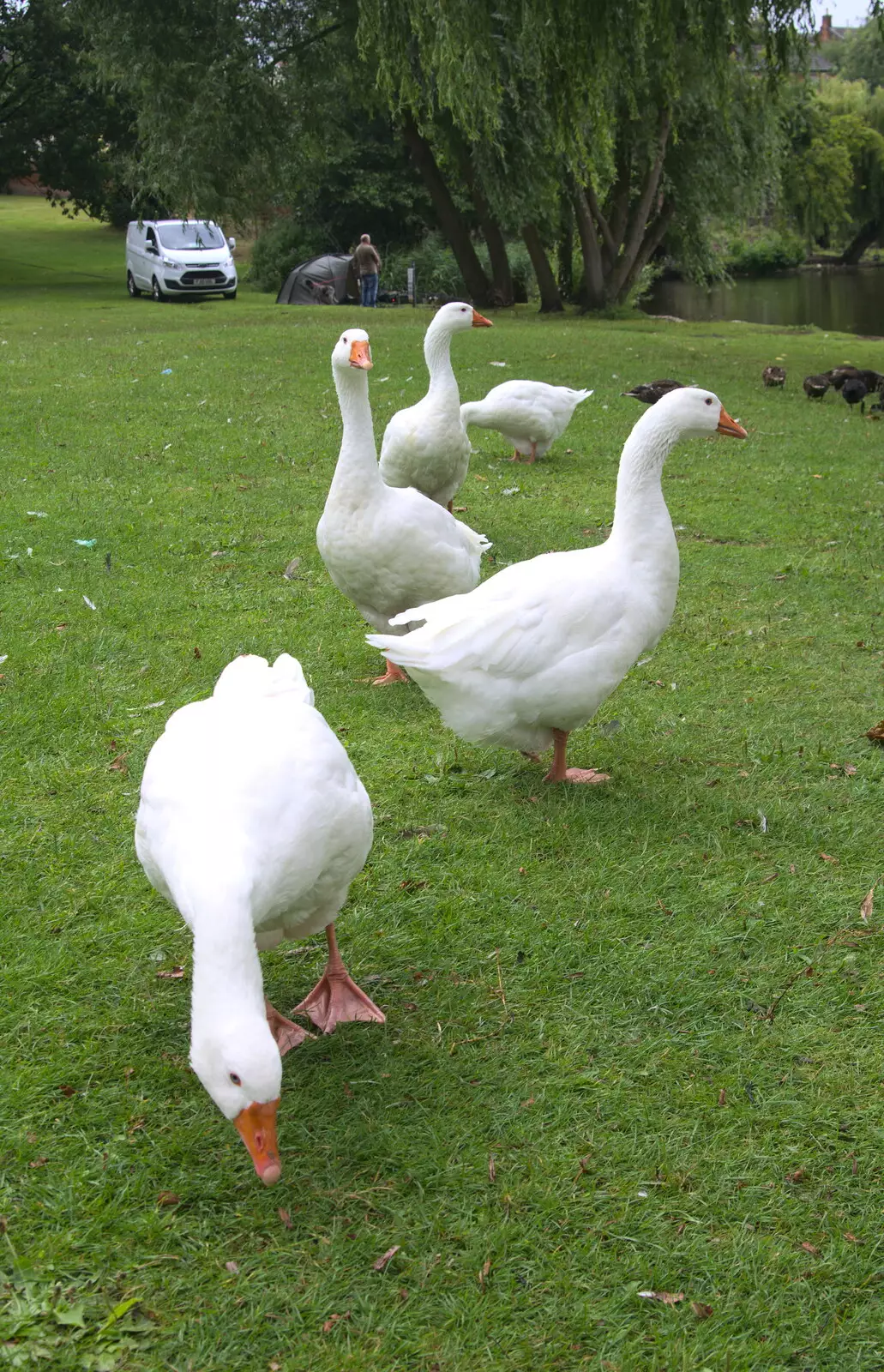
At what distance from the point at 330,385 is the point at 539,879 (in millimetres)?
10460

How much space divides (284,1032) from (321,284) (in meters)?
26.1

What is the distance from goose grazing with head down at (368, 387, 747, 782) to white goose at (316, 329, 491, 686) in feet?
3.00

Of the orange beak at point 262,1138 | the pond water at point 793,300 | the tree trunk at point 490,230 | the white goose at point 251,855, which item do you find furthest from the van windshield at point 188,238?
the orange beak at point 262,1138

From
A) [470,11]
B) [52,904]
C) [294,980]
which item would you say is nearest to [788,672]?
[294,980]

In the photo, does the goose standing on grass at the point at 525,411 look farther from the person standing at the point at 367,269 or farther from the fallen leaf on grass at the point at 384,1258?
the person standing at the point at 367,269

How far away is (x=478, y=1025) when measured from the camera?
10.7ft

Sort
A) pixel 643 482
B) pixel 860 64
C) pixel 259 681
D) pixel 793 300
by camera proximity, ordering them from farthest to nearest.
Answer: pixel 860 64
pixel 793 300
pixel 643 482
pixel 259 681

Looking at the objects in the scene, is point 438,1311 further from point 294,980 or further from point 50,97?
point 50,97

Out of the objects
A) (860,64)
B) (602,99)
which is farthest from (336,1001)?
(860,64)

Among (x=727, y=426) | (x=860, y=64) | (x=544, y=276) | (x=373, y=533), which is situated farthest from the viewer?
(x=860, y=64)

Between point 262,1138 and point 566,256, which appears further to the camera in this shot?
point 566,256

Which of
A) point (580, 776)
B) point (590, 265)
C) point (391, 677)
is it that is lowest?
point (580, 776)

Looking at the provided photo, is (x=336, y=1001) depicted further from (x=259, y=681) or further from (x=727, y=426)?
(x=727, y=426)

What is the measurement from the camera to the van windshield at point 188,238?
26906 millimetres
